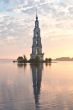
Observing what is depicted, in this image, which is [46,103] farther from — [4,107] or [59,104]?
[4,107]

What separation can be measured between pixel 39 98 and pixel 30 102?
2.83m

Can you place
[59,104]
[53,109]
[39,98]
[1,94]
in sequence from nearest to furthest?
[53,109] < [59,104] < [39,98] < [1,94]

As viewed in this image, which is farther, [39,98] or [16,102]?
[39,98]

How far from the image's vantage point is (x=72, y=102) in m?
30.8

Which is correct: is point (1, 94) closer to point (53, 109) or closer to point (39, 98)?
point (39, 98)

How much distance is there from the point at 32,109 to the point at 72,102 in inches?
192

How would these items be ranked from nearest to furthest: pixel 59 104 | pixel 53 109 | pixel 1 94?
pixel 53 109 → pixel 59 104 → pixel 1 94

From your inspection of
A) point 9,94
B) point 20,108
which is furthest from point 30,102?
point 9,94

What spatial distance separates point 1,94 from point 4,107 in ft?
28.4

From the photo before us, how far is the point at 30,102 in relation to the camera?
31.1 meters

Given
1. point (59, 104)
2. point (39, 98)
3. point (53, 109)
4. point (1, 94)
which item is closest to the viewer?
point (53, 109)

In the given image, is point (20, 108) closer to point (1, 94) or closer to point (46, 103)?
point (46, 103)

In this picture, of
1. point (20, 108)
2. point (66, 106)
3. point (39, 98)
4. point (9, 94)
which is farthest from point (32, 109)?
point (9, 94)

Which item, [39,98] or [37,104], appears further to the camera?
[39,98]
